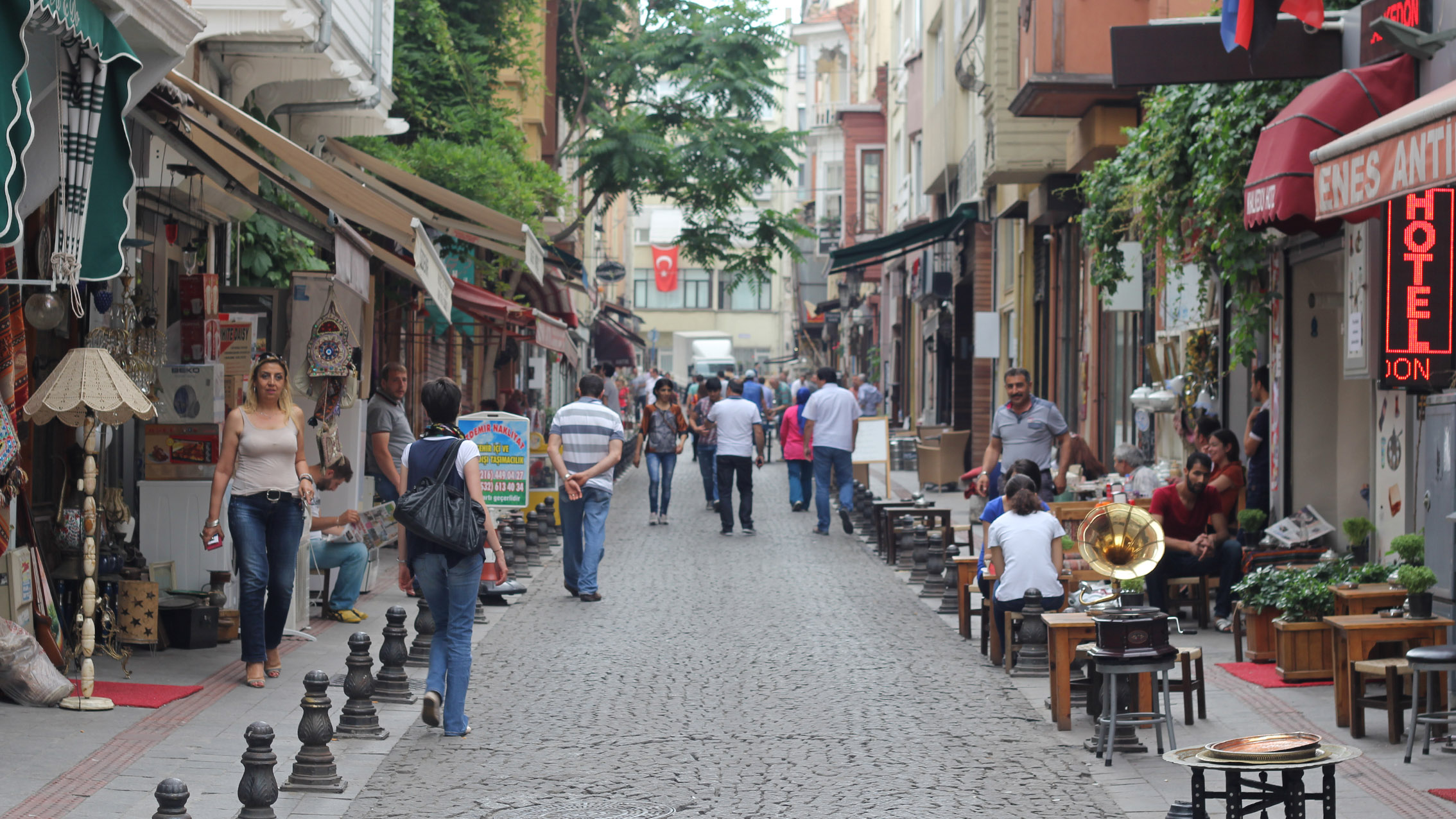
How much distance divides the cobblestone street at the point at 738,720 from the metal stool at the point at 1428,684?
148cm

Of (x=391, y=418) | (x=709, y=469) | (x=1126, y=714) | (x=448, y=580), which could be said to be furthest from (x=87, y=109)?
(x=709, y=469)

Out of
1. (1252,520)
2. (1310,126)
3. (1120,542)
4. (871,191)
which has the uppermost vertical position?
(871,191)

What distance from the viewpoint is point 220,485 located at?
8.74 meters

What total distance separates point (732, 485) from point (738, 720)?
416 inches

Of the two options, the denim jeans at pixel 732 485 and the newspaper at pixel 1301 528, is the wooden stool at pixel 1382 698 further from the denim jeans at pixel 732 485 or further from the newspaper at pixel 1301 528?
the denim jeans at pixel 732 485

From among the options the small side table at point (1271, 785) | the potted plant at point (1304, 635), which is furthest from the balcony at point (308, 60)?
the small side table at point (1271, 785)

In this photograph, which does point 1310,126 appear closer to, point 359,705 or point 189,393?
point 359,705

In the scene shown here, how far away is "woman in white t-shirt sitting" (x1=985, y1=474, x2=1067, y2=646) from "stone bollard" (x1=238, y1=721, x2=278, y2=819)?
524 cm

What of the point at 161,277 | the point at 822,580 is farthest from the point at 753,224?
the point at 161,277

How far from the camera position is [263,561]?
347 inches

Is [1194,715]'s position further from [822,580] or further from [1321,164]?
[822,580]

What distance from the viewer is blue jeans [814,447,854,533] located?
18656mm

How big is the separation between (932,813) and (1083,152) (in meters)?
12.8

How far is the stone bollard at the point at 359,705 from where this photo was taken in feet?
24.6
